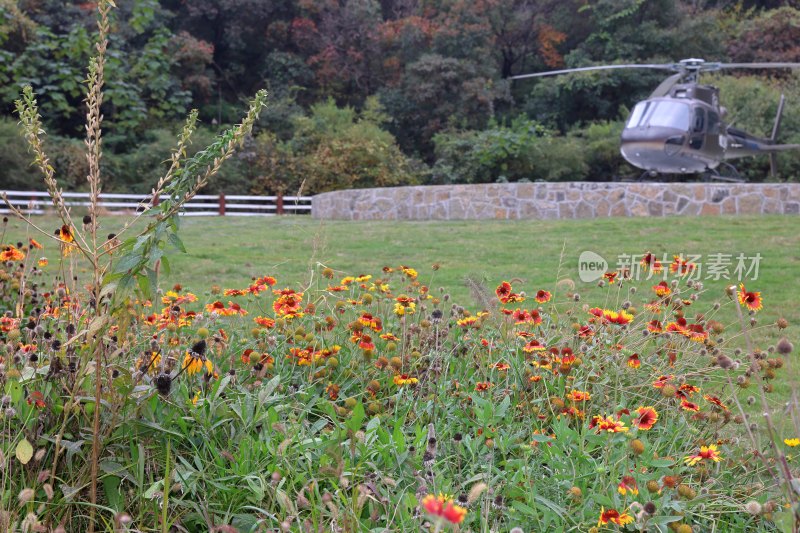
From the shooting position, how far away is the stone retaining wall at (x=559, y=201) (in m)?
12.6

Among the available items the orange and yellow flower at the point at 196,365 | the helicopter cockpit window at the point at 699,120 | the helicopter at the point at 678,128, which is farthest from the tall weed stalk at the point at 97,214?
the helicopter cockpit window at the point at 699,120

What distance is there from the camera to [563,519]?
1.88 m

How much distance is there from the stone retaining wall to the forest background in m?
3.41

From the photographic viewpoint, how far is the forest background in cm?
1741

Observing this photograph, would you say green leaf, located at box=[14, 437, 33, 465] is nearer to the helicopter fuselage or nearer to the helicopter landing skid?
the helicopter fuselage

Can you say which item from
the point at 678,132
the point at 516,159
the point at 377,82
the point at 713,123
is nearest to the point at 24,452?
the point at 678,132

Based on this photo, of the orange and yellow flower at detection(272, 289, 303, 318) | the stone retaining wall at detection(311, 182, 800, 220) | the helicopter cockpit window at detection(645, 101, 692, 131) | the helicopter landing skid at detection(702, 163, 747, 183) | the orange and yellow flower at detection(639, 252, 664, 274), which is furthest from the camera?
the helicopter landing skid at detection(702, 163, 747, 183)

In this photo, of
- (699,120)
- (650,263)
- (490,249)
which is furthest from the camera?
(699,120)

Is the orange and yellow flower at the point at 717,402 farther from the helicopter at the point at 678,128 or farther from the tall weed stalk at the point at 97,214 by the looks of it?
the helicopter at the point at 678,128

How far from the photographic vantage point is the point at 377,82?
885 inches

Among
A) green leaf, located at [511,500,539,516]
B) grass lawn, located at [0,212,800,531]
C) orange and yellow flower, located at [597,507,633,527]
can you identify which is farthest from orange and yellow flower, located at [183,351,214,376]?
orange and yellow flower, located at [597,507,633,527]

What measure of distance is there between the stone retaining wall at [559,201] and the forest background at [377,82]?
341cm

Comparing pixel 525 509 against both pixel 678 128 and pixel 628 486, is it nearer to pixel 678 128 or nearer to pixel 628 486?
pixel 628 486

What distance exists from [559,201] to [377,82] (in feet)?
34.3
